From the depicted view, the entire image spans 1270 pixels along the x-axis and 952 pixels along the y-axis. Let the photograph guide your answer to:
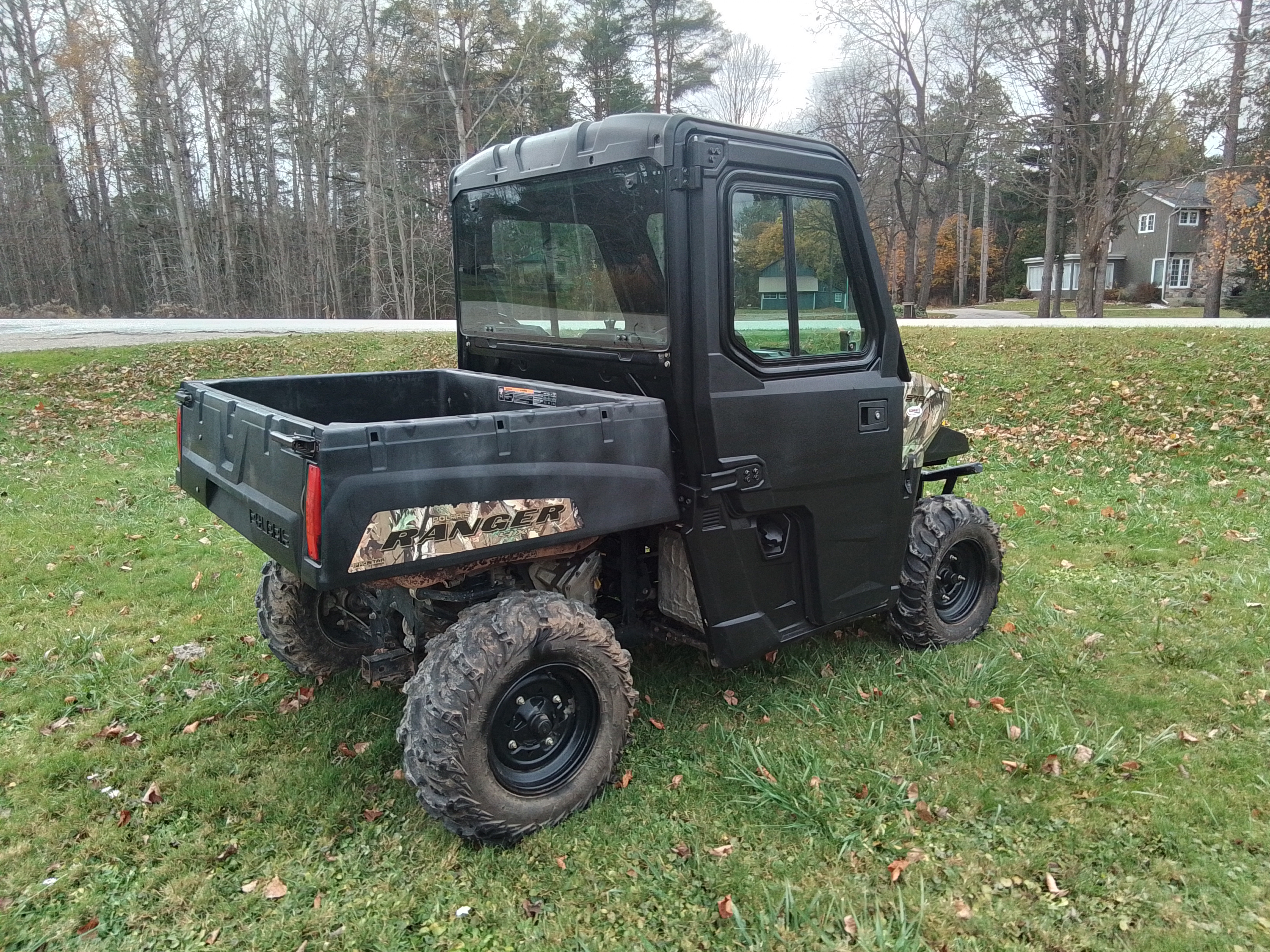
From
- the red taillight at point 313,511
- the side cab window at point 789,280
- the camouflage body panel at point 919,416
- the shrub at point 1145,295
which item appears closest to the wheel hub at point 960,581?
the camouflage body panel at point 919,416

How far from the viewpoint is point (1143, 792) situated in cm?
319

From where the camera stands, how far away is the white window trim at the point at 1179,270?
46.7 m

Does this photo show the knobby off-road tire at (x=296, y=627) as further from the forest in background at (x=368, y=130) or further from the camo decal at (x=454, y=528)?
the forest in background at (x=368, y=130)

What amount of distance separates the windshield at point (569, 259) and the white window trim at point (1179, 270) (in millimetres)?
52449

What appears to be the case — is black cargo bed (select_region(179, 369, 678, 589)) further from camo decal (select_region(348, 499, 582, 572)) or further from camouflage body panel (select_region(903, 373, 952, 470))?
camouflage body panel (select_region(903, 373, 952, 470))

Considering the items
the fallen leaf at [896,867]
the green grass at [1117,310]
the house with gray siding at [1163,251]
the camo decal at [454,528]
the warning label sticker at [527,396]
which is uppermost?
the house with gray siding at [1163,251]

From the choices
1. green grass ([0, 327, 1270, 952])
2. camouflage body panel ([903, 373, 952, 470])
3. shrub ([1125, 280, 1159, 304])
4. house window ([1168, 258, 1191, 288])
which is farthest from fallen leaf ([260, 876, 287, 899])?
house window ([1168, 258, 1191, 288])

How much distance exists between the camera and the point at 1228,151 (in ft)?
75.3

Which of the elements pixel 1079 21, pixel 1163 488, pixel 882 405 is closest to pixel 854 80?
pixel 1079 21

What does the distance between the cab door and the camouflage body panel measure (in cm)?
13

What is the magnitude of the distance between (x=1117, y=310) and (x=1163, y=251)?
517 inches

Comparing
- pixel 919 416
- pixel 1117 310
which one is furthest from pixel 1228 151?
pixel 919 416

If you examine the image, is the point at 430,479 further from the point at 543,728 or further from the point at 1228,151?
the point at 1228,151

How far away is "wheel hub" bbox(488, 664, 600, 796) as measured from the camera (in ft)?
9.93
